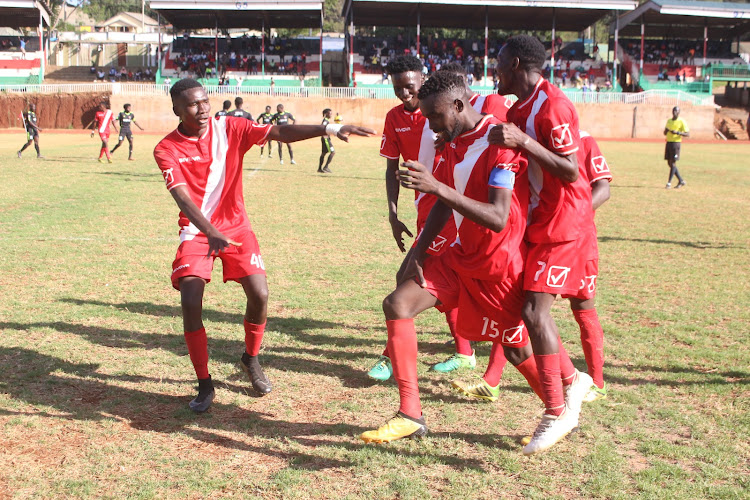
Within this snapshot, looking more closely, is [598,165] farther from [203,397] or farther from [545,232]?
[203,397]

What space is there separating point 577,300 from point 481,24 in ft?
171

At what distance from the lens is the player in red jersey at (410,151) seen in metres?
5.52

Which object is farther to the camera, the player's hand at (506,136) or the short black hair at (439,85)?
the short black hair at (439,85)

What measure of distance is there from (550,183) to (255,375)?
2.57 meters

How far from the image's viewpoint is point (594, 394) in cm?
503

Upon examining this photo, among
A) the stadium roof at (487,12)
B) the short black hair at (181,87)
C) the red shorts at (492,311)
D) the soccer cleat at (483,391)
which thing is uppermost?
the stadium roof at (487,12)

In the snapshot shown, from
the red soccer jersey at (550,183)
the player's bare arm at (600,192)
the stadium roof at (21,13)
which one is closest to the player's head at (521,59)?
the red soccer jersey at (550,183)

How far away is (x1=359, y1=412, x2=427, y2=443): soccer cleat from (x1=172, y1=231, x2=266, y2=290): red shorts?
1.49 m

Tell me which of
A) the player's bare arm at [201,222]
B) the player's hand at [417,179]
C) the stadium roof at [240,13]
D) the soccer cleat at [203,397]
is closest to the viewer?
the player's hand at [417,179]

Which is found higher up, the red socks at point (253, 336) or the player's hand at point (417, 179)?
the player's hand at point (417, 179)

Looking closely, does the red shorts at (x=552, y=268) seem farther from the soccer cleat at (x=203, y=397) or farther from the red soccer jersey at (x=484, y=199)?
the soccer cleat at (x=203, y=397)

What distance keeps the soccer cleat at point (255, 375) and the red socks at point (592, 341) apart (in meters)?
2.29

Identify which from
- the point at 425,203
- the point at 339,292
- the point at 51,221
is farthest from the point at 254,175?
the point at 425,203

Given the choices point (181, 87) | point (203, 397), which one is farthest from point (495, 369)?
point (181, 87)
